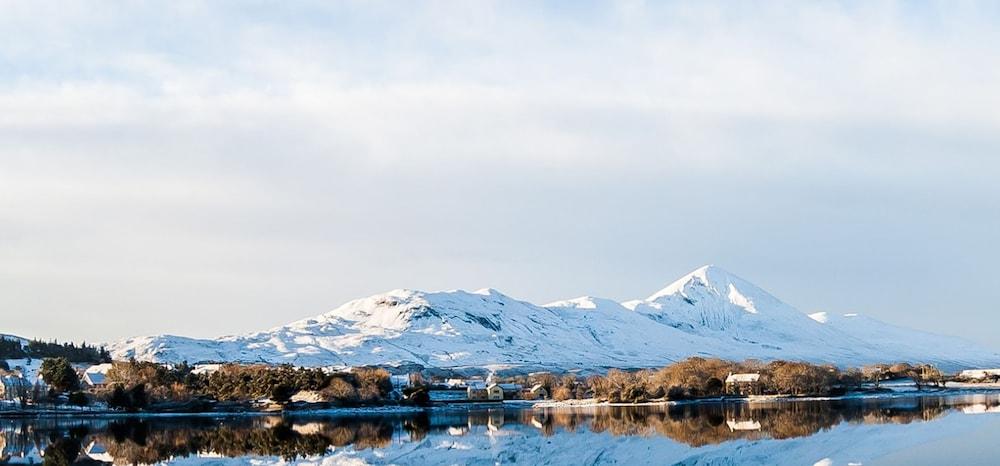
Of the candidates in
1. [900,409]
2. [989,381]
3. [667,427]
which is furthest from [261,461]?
[989,381]

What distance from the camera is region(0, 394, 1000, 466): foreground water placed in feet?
139

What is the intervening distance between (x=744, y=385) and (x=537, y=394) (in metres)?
22.0

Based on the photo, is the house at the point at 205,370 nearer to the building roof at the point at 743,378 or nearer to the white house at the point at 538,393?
the white house at the point at 538,393

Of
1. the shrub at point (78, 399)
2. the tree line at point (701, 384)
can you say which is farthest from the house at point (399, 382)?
the shrub at point (78, 399)

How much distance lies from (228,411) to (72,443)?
4141 centimetres

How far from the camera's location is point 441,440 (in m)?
54.3

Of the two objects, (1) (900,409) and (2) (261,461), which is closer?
(2) (261,461)

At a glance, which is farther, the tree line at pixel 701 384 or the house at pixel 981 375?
the house at pixel 981 375

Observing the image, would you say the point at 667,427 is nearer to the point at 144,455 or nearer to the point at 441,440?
the point at 441,440

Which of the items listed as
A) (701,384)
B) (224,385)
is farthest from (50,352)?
(701,384)

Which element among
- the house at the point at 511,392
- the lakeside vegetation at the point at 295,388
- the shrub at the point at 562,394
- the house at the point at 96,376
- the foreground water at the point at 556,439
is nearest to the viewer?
the foreground water at the point at 556,439

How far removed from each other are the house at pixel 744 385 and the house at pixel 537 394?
64.0 feet

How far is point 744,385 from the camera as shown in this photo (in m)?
120

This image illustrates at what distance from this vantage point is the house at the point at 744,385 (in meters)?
118
